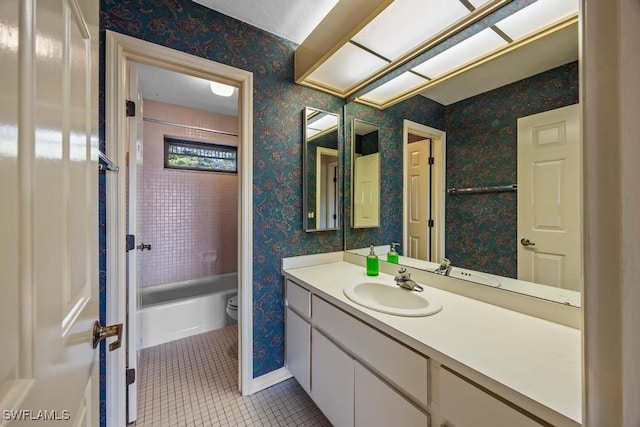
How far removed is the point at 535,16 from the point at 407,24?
53cm

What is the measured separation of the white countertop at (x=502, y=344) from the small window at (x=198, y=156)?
8.40 ft

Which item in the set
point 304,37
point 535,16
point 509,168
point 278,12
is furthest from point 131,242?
point 535,16

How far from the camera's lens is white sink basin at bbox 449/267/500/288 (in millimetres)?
1188

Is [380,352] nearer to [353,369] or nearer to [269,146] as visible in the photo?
[353,369]

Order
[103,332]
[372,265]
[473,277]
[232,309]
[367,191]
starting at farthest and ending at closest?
[232,309]
[367,191]
[372,265]
[473,277]
[103,332]

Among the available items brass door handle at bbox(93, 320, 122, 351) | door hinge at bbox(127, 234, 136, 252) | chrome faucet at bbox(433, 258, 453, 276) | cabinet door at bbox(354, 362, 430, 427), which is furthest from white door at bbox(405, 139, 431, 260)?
door hinge at bbox(127, 234, 136, 252)

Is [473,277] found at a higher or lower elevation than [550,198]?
lower

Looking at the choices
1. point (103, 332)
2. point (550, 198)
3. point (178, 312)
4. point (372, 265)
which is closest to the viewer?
point (103, 332)

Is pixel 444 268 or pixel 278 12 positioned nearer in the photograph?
pixel 444 268

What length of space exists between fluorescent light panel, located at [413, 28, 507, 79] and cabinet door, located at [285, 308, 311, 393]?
1.69 metres

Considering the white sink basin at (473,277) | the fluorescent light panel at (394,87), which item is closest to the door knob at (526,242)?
the white sink basin at (473,277)

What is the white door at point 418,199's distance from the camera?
1.54 meters

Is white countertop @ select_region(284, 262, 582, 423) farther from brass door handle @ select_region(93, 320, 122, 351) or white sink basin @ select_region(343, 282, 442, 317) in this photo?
brass door handle @ select_region(93, 320, 122, 351)

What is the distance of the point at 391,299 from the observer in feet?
4.73
